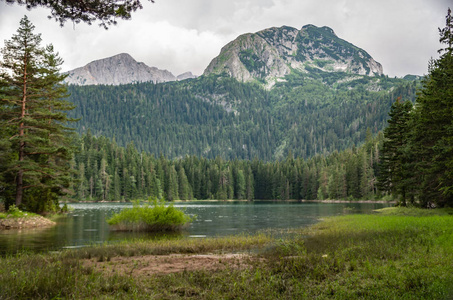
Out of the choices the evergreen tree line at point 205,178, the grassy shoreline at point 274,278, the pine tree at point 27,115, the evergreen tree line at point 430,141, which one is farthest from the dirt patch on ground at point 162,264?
the evergreen tree line at point 205,178

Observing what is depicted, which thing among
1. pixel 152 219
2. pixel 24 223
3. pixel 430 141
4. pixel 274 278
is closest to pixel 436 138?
pixel 430 141

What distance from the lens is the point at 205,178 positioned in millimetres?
195125

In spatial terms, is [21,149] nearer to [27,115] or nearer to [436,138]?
[27,115]

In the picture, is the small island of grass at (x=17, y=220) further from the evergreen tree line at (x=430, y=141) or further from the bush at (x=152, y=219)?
the evergreen tree line at (x=430, y=141)

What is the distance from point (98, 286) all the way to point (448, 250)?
49.6ft

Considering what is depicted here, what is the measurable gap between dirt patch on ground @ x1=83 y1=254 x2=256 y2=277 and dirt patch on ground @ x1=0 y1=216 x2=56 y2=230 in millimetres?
24712

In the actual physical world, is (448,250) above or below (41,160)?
below

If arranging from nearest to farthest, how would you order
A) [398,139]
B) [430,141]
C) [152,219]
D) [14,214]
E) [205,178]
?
[152,219] < [14,214] < [430,141] < [398,139] < [205,178]

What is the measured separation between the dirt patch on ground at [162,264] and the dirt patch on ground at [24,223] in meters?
24.7

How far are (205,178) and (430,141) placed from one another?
156564 mm

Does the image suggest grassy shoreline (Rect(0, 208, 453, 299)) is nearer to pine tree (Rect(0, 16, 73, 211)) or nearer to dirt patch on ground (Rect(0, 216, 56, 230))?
dirt patch on ground (Rect(0, 216, 56, 230))

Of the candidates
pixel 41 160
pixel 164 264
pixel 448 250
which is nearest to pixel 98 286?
pixel 164 264

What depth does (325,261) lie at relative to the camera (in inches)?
618

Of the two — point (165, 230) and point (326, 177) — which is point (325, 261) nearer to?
point (165, 230)
